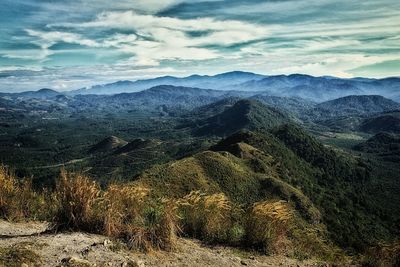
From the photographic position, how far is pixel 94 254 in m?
8.88

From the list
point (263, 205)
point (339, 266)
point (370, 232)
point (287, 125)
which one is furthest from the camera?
point (287, 125)

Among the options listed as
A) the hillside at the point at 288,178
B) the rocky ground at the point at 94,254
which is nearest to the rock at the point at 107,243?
the rocky ground at the point at 94,254

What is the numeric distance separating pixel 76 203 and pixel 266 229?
17.2ft

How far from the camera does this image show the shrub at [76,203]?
10000 millimetres

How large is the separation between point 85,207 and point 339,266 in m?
6.97

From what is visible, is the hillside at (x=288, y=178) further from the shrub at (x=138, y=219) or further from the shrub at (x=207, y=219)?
the shrub at (x=138, y=219)

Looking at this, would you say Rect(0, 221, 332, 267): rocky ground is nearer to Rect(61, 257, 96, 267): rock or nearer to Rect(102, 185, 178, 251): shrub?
Rect(61, 257, 96, 267): rock

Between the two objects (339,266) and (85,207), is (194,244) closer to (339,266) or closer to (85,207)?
(85,207)

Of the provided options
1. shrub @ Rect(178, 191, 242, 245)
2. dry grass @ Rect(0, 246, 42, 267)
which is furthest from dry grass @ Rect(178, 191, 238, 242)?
dry grass @ Rect(0, 246, 42, 267)

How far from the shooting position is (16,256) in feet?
26.3

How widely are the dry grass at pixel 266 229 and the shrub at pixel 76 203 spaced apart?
14.2ft

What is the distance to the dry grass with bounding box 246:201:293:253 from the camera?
1104 centimetres

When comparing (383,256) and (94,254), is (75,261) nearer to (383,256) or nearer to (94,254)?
(94,254)

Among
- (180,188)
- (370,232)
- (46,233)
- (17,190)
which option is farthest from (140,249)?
(370,232)
